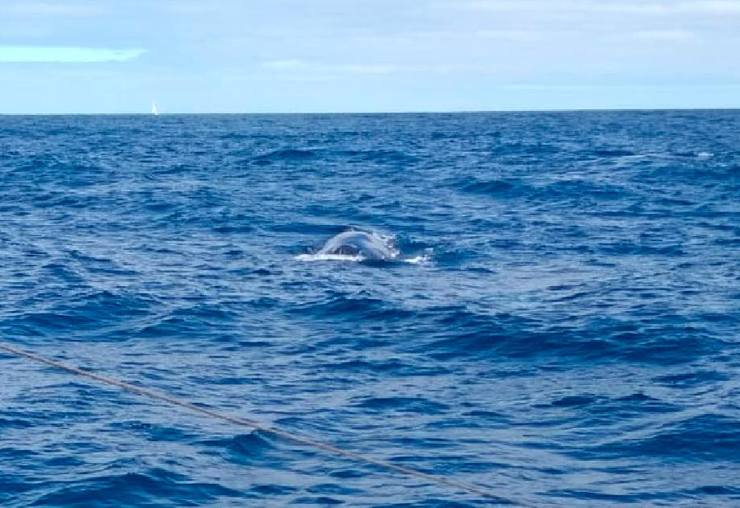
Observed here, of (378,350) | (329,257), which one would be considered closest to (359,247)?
(329,257)

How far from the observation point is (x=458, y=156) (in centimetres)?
7469

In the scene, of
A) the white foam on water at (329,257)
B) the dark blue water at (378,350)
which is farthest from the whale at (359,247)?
the dark blue water at (378,350)

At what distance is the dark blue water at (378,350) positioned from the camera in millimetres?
14031

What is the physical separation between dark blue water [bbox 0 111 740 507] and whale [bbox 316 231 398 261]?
2.63 ft

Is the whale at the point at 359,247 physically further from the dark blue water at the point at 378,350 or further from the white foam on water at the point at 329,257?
the dark blue water at the point at 378,350

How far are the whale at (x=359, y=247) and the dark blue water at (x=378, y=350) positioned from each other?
0.80 m

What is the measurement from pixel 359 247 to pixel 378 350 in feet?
34.8

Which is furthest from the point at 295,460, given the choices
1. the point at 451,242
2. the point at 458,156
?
the point at 458,156

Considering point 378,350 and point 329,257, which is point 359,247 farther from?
point 378,350

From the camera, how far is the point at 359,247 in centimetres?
3094

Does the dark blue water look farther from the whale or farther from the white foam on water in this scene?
the whale

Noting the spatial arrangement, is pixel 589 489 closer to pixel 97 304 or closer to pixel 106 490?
pixel 106 490

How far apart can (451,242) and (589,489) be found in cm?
2040

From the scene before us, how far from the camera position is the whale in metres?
30.6
